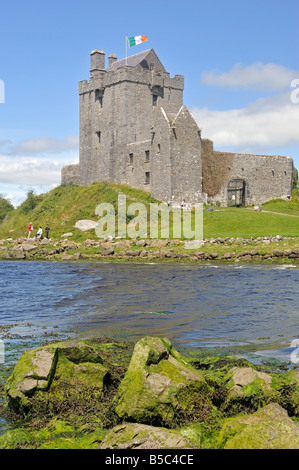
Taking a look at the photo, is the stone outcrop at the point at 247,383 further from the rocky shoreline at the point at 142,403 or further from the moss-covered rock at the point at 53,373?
the moss-covered rock at the point at 53,373

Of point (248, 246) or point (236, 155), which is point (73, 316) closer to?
point (248, 246)

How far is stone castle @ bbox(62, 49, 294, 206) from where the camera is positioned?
159 feet


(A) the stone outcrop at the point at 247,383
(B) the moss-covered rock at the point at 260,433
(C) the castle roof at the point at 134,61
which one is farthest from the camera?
(C) the castle roof at the point at 134,61

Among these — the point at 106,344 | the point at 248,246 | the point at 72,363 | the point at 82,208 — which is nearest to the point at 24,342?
the point at 106,344

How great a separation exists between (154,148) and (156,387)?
1691 inches

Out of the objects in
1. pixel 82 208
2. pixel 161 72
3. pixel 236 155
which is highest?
pixel 161 72

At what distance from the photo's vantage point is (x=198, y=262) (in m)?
32.1

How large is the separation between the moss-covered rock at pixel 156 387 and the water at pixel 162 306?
9.80 ft

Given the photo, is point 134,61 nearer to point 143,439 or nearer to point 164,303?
point 164,303

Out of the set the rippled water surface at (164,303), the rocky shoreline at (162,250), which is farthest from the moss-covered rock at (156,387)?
the rocky shoreline at (162,250)

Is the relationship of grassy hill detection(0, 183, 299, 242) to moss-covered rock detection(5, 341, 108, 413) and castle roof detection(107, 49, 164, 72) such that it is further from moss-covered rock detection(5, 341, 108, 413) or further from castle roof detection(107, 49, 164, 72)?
moss-covered rock detection(5, 341, 108, 413)

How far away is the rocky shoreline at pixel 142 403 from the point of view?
6207mm

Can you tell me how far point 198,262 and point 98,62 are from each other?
31.3m

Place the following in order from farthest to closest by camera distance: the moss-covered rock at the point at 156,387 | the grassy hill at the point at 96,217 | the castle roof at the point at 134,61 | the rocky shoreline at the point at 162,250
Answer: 1. the castle roof at the point at 134,61
2. the grassy hill at the point at 96,217
3. the rocky shoreline at the point at 162,250
4. the moss-covered rock at the point at 156,387
